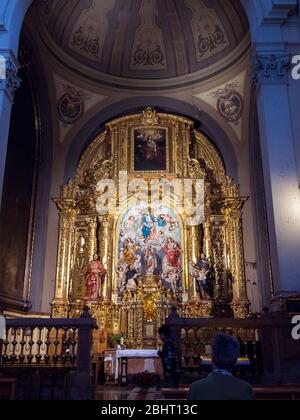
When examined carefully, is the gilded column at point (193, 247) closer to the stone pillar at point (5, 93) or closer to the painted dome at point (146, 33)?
the painted dome at point (146, 33)

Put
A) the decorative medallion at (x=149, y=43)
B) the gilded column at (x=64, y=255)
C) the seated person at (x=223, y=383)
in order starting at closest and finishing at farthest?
the seated person at (x=223, y=383) < the gilded column at (x=64, y=255) < the decorative medallion at (x=149, y=43)

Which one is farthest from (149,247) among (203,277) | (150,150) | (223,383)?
(223,383)

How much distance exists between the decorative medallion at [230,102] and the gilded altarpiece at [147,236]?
110 cm

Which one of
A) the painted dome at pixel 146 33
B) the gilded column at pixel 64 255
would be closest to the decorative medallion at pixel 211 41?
the painted dome at pixel 146 33

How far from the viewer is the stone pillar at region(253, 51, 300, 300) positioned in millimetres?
6730

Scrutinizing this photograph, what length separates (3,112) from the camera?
748cm

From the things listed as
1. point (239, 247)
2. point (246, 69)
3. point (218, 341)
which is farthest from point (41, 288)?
point (218, 341)

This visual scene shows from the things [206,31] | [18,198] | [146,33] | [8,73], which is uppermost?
[146,33]

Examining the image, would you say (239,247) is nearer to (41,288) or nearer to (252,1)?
(41,288)

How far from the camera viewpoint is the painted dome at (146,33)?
41.5ft

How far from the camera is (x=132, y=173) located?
13.8 metres

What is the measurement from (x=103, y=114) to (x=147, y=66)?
2.30m

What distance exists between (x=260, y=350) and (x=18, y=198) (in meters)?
7.92

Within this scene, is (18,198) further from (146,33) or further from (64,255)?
(146,33)
